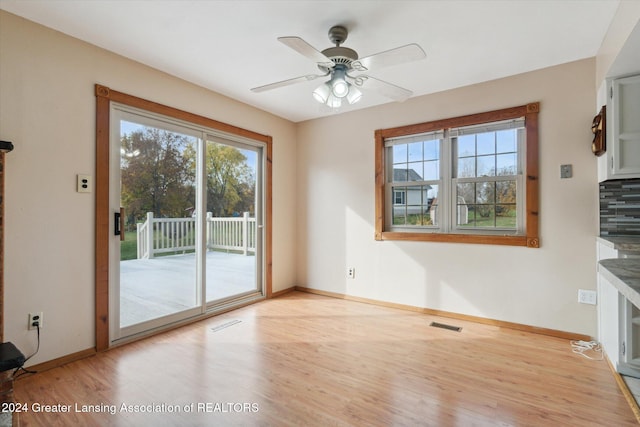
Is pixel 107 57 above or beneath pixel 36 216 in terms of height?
above

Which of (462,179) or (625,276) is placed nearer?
(625,276)

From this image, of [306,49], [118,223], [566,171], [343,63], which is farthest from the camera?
[566,171]

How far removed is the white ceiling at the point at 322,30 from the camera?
2.14m

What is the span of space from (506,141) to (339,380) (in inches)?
113

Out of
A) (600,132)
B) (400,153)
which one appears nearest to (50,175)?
(400,153)

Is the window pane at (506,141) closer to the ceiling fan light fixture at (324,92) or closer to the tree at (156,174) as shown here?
the ceiling fan light fixture at (324,92)

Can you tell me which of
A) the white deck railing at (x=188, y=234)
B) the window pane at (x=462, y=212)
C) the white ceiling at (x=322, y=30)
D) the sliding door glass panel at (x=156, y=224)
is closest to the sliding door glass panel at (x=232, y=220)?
the white deck railing at (x=188, y=234)

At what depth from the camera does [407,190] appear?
3979 millimetres

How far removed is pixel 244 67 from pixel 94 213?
1.82 meters

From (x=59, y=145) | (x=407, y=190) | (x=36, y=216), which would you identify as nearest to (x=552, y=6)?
(x=407, y=190)

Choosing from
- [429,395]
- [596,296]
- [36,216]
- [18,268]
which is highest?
[36,216]

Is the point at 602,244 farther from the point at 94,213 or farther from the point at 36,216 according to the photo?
the point at 36,216

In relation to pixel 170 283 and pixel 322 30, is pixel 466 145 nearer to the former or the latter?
pixel 322 30

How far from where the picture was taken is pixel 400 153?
4.04m
